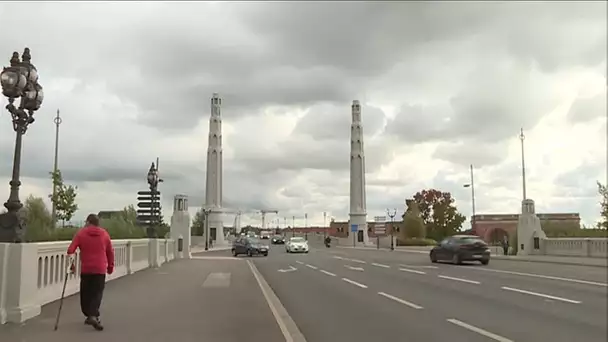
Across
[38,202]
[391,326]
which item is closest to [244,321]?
[391,326]

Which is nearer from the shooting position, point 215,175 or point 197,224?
point 215,175

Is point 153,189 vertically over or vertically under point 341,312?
over

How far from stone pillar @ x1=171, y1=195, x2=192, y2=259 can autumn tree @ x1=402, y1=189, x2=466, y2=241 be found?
53.7m

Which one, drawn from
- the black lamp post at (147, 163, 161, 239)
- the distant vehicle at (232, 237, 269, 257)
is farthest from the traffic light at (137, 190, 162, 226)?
the distant vehicle at (232, 237, 269, 257)

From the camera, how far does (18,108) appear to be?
13.2 metres

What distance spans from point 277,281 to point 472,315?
38.6 feet

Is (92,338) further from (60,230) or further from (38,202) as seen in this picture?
(38,202)

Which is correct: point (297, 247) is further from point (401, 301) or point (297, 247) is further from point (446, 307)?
point (446, 307)

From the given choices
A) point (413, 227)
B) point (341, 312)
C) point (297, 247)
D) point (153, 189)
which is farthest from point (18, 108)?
point (413, 227)

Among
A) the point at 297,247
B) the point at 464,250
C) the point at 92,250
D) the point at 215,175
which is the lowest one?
the point at 297,247

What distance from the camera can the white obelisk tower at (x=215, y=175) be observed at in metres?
99.1

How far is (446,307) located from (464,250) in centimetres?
2058

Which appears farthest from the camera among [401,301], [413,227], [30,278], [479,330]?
[413,227]

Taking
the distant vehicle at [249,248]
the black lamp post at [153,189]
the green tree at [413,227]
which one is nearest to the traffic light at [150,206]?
the black lamp post at [153,189]
